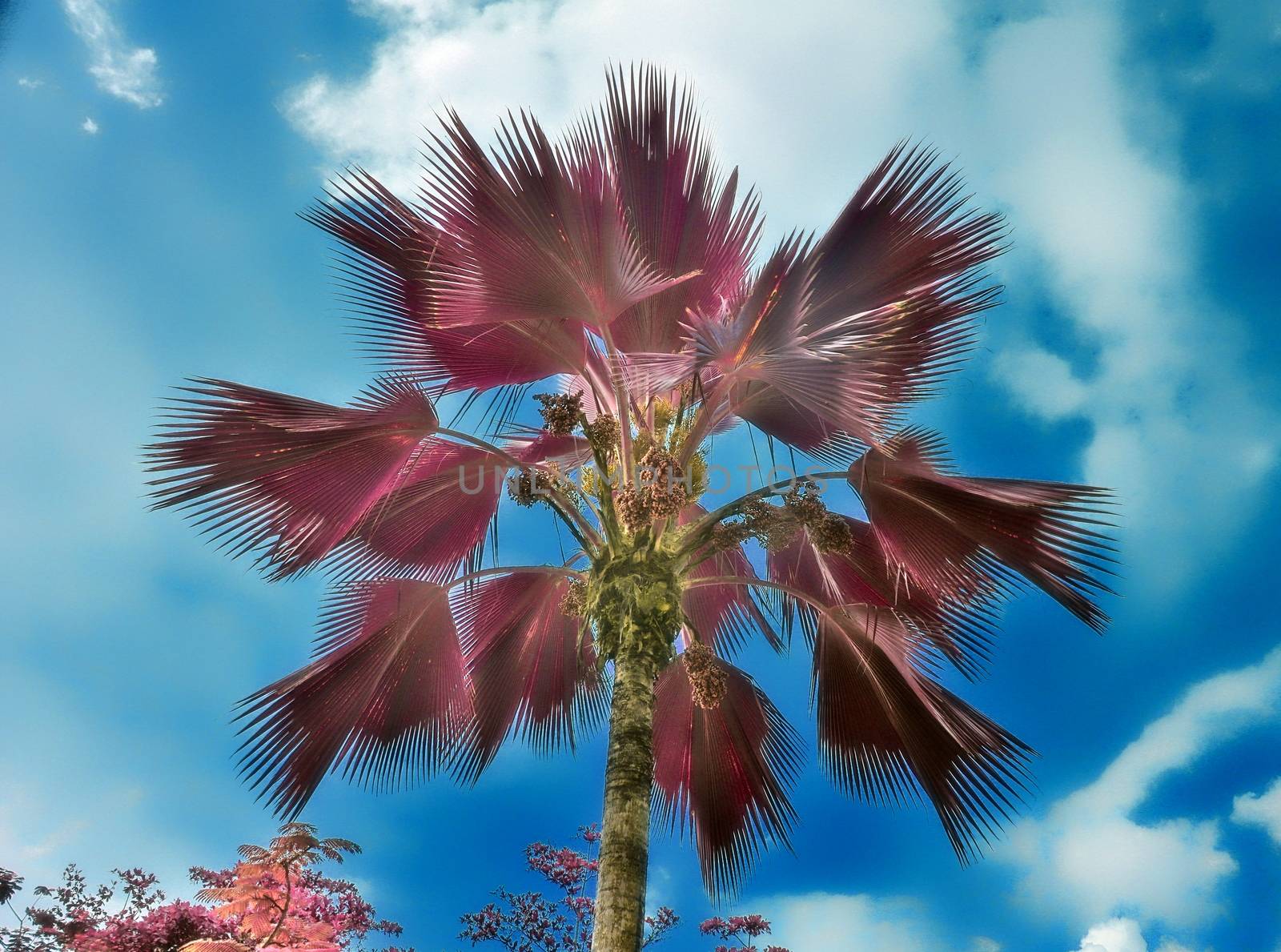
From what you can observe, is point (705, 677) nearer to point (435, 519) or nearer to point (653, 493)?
point (653, 493)

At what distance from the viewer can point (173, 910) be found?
5613mm

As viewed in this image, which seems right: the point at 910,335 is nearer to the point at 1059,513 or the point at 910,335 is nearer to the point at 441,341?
the point at 1059,513

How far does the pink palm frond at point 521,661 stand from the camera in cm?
754

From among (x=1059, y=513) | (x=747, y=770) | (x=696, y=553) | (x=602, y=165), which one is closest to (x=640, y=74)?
(x=602, y=165)

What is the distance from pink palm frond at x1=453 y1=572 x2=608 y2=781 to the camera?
754cm

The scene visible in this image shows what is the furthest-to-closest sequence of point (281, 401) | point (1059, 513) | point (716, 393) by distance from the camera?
point (716, 393)
point (281, 401)
point (1059, 513)

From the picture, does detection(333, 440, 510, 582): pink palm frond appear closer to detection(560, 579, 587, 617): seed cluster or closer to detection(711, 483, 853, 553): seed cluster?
detection(560, 579, 587, 617): seed cluster

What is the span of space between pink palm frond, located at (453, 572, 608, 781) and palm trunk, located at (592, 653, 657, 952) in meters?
1.38

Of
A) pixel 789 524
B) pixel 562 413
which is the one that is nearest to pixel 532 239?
pixel 562 413

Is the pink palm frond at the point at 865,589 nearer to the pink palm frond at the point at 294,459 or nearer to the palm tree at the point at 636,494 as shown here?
the palm tree at the point at 636,494

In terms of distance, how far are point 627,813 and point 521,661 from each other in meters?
2.48

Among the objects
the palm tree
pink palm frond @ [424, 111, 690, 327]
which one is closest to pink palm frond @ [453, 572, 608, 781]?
the palm tree

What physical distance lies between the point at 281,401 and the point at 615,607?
101 inches

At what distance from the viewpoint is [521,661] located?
771 centimetres
